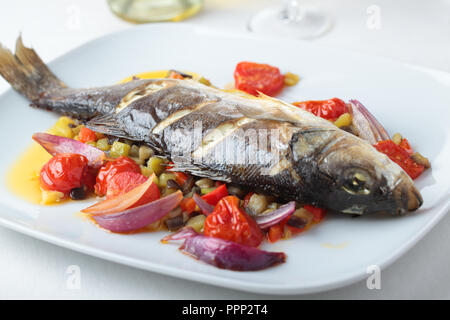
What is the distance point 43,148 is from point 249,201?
6.16ft

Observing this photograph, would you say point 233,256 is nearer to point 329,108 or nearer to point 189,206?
point 189,206

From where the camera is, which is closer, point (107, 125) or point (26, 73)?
point (107, 125)

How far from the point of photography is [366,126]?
3928 mm

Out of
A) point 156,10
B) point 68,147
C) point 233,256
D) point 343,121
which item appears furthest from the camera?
point 156,10

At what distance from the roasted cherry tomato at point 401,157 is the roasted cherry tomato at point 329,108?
571 mm

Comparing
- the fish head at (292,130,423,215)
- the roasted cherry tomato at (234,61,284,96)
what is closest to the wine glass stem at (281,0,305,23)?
the roasted cherry tomato at (234,61,284,96)

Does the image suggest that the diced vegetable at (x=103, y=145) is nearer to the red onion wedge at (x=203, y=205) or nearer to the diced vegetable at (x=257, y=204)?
the red onion wedge at (x=203, y=205)

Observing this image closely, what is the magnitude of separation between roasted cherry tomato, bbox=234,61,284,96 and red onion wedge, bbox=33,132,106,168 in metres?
1.45

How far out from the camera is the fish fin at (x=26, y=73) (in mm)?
4781

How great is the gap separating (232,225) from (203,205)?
296 mm

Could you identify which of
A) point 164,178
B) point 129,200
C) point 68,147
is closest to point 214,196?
point 164,178

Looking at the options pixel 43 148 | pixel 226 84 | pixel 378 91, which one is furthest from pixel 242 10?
pixel 43 148

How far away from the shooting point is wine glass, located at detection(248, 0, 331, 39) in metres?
6.06
